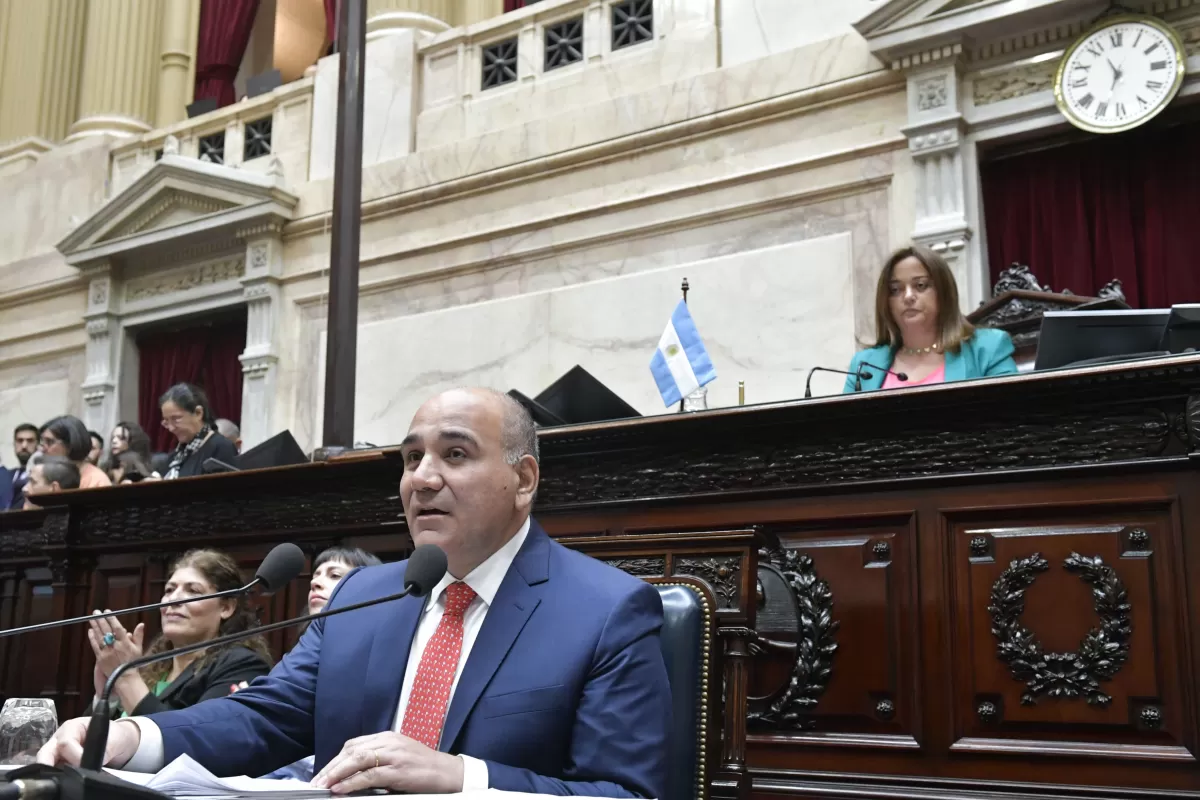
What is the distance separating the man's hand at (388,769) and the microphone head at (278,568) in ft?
1.15

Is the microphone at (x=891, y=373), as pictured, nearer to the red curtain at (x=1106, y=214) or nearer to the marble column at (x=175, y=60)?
the red curtain at (x=1106, y=214)

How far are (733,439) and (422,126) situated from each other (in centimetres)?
575

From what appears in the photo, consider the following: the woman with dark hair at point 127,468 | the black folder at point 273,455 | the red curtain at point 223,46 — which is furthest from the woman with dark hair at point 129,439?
the red curtain at point 223,46

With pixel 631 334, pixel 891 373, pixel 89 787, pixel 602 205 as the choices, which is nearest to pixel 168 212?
pixel 602 205

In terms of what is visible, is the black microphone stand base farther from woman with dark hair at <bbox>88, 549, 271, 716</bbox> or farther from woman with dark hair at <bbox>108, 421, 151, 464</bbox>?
woman with dark hair at <bbox>108, 421, 151, 464</bbox>

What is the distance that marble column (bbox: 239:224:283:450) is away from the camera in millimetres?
8664

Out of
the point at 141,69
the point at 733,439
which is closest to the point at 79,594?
the point at 733,439

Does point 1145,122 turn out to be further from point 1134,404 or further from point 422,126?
point 422,126

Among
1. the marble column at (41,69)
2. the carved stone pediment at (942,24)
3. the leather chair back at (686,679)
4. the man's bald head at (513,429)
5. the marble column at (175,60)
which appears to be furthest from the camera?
the marble column at (175,60)

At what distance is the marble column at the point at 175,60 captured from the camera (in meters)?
12.1

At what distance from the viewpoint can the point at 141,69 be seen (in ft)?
36.4

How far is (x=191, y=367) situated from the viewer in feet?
31.7

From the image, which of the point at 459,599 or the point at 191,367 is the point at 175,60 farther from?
the point at 459,599

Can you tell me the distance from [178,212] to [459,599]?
8267 mm
